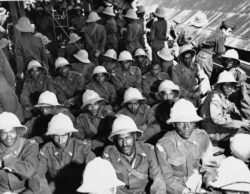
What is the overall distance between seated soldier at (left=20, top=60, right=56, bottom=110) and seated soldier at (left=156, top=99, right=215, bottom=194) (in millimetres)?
2900

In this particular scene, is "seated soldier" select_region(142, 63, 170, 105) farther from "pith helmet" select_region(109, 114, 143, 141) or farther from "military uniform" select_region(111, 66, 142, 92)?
"pith helmet" select_region(109, 114, 143, 141)

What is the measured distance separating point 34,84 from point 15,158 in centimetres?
294

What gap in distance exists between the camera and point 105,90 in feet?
20.5

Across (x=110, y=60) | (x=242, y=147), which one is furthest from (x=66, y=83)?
(x=242, y=147)

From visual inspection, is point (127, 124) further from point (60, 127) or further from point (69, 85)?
point (69, 85)

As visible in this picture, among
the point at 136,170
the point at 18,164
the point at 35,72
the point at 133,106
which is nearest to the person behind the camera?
the point at 18,164

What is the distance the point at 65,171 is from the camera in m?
3.95

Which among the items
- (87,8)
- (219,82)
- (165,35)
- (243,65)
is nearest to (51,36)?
(87,8)

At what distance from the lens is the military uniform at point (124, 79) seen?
6.88 meters

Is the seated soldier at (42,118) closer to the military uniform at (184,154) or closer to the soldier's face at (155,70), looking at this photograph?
the military uniform at (184,154)

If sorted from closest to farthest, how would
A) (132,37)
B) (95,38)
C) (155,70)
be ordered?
(155,70), (95,38), (132,37)


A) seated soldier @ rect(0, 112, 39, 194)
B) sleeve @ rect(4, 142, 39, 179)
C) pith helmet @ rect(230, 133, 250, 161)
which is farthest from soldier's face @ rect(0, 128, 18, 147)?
pith helmet @ rect(230, 133, 250, 161)

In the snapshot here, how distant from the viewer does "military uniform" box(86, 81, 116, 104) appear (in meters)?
6.21

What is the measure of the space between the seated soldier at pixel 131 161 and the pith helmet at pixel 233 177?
721 millimetres
